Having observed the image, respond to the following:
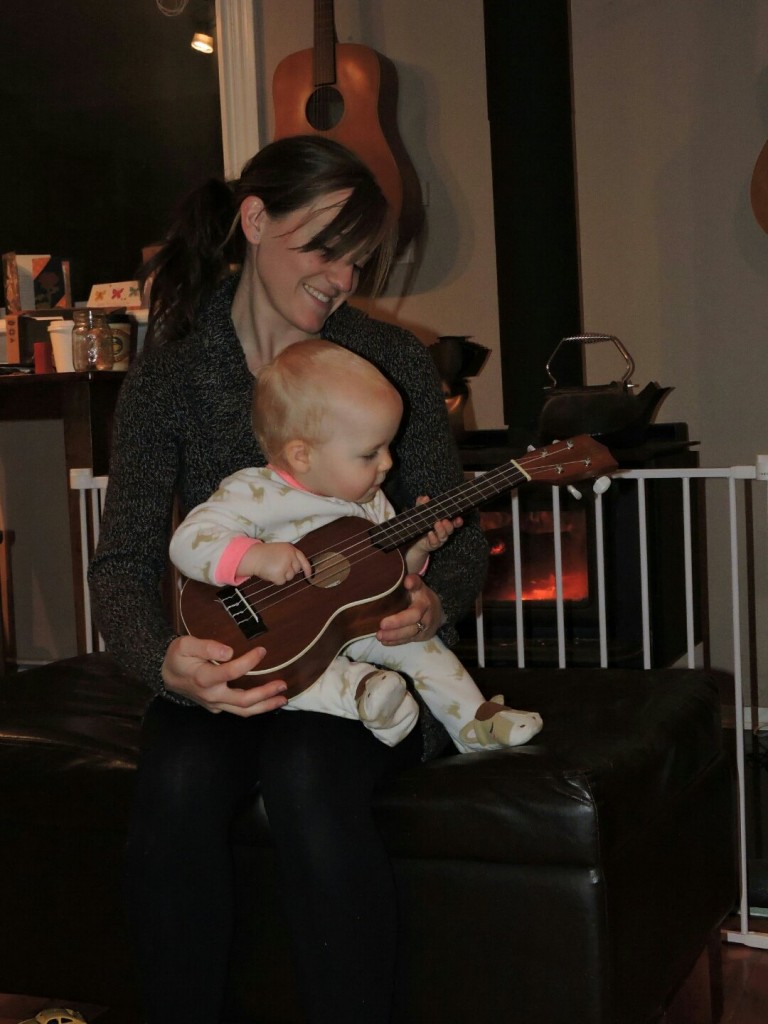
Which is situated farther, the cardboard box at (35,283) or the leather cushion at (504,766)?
the cardboard box at (35,283)

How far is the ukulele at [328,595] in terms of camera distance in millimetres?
1396

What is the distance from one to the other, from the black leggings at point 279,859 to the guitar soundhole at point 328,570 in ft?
0.53

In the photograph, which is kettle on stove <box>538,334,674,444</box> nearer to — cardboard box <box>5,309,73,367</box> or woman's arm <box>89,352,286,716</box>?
woman's arm <box>89,352,286,716</box>

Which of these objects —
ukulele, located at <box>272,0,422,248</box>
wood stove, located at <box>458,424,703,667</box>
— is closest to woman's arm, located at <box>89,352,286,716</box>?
wood stove, located at <box>458,424,703,667</box>

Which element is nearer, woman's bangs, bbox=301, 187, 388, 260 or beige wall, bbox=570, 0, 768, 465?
woman's bangs, bbox=301, 187, 388, 260

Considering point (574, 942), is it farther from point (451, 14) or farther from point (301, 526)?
point (451, 14)

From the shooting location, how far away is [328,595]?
1.42 m

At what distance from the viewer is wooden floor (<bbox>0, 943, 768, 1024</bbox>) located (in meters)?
1.77

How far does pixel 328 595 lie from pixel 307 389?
0.83ft

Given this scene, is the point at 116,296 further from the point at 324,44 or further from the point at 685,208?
the point at 685,208

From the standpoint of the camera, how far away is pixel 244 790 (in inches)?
56.2

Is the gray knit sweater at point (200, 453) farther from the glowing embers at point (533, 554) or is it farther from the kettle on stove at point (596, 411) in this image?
the glowing embers at point (533, 554)

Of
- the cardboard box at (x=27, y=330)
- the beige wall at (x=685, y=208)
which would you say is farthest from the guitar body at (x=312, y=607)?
the beige wall at (x=685, y=208)

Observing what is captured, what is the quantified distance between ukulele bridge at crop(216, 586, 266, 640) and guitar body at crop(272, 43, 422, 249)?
2099mm
